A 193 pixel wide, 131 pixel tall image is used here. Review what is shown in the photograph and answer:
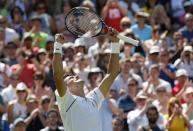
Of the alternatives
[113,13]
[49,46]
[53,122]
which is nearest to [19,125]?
[53,122]

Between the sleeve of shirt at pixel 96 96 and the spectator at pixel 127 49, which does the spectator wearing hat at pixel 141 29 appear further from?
the sleeve of shirt at pixel 96 96

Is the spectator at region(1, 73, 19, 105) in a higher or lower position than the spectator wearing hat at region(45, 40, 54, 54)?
lower

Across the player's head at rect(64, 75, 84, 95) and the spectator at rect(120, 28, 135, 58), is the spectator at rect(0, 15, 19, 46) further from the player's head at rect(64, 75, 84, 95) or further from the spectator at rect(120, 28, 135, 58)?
the player's head at rect(64, 75, 84, 95)

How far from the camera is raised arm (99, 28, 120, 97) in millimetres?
8805

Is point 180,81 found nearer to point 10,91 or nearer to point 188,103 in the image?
point 188,103

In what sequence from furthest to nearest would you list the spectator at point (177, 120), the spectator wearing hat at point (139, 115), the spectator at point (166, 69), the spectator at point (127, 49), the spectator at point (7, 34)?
the spectator at point (7, 34) < the spectator at point (127, 49) < the spectator at point (166, 69) < the spectator wearing hat at point (139, 115) < the spectator at point (177, 120)

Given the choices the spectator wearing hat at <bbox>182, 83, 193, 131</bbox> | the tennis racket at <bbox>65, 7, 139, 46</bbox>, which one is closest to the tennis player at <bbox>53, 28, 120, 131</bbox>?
the tennis racket at <bbox>65, 7, 139, 46</bbox>

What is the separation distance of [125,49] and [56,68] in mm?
8325

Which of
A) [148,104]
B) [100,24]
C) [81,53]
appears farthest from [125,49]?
[100,24]

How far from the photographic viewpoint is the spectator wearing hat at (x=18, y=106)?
47.3 ft

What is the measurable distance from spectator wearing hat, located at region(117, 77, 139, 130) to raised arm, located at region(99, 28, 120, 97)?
17.0 feet

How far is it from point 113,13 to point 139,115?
5.59 meters

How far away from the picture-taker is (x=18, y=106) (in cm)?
1455

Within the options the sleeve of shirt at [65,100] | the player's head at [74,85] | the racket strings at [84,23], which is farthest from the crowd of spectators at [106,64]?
the sleeve of shirt at [65,100]
